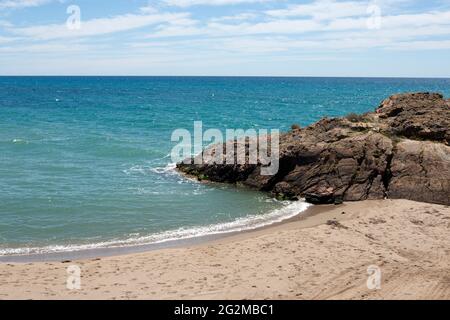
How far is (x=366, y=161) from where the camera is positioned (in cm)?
2678

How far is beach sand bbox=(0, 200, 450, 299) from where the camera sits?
1491 cm

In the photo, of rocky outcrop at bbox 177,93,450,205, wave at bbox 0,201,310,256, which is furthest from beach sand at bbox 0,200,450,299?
rocky outcrop at bbox 177,93,450,205

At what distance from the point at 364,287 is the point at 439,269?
3.17 m

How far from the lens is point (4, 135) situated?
47469mm

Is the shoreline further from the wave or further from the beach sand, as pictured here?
the beach sand

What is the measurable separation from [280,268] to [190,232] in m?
6.19

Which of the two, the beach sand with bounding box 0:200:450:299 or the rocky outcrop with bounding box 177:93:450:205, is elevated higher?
the rocky outcrop with bounding box 177:93:450:205

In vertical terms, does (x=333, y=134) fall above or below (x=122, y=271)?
above

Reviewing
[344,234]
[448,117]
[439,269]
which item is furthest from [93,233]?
[448,117]

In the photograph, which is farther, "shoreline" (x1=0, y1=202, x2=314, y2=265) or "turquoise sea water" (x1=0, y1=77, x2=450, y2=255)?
"turquoise sea water" (x1=0, y1=77, x2=450, y2=255)

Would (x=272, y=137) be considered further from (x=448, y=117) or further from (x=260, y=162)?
(x=448, y=117)

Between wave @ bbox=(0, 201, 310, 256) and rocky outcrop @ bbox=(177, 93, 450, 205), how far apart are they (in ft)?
7.15

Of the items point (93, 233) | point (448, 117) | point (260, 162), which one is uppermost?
point (448, 117)
